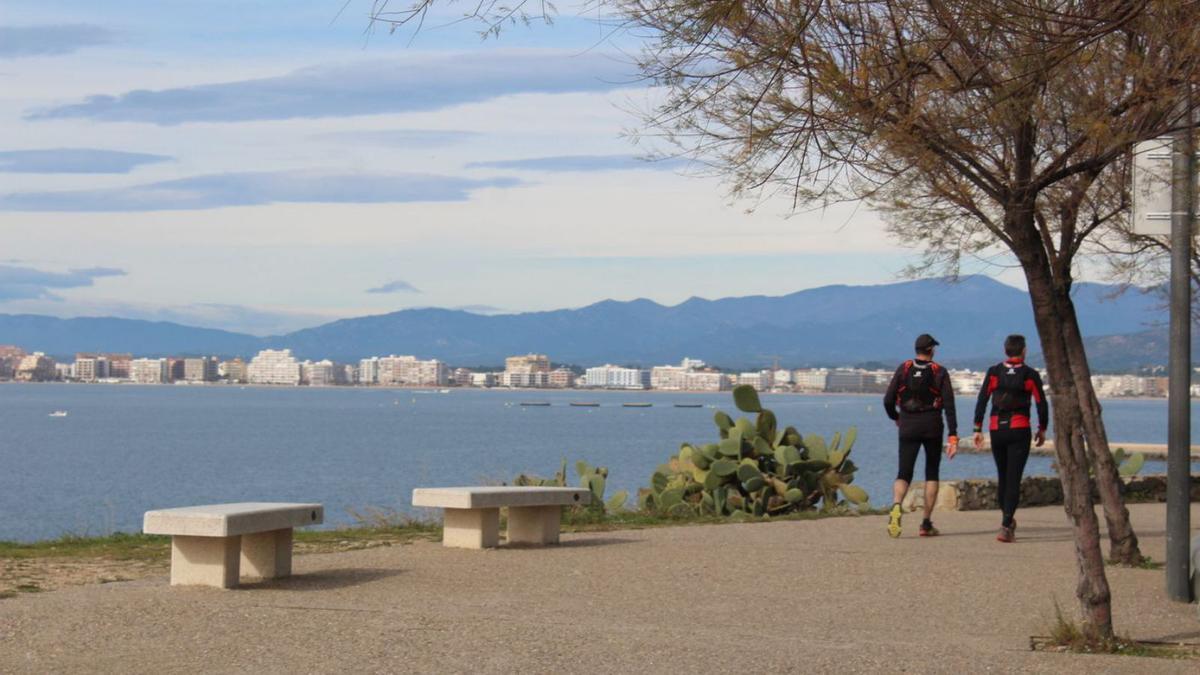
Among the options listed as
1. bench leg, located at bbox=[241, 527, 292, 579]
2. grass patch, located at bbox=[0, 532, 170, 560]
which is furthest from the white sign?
grass patch, located at bbox=[0, 532, 170, 560]

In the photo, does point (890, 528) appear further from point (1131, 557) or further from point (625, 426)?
point (625, 426)

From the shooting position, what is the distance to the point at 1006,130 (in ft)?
34.1

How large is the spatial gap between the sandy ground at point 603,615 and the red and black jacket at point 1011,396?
4.74 feet

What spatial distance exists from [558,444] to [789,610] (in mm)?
75121

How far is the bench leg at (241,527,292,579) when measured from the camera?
9.89 m

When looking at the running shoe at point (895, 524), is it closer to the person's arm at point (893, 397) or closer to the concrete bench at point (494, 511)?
the person's arm at point (893, 397)

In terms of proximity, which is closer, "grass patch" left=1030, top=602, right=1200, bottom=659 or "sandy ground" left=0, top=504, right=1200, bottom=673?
"sandy ground" left=0, top=504, right=1200, bottom=673

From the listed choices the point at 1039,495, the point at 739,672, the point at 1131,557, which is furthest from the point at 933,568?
the point at 1039,495

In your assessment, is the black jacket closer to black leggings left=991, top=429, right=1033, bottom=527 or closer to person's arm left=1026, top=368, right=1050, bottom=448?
black leggings left=991, top=429, right=1033, bottom=527

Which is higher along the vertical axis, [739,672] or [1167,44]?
[1167,44]

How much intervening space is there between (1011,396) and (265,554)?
22.6 feet

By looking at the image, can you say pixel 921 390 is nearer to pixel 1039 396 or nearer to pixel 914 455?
pixel 914 455

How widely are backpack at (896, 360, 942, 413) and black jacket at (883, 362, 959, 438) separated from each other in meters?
0.02

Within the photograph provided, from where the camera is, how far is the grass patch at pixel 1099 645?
7.98 metres
